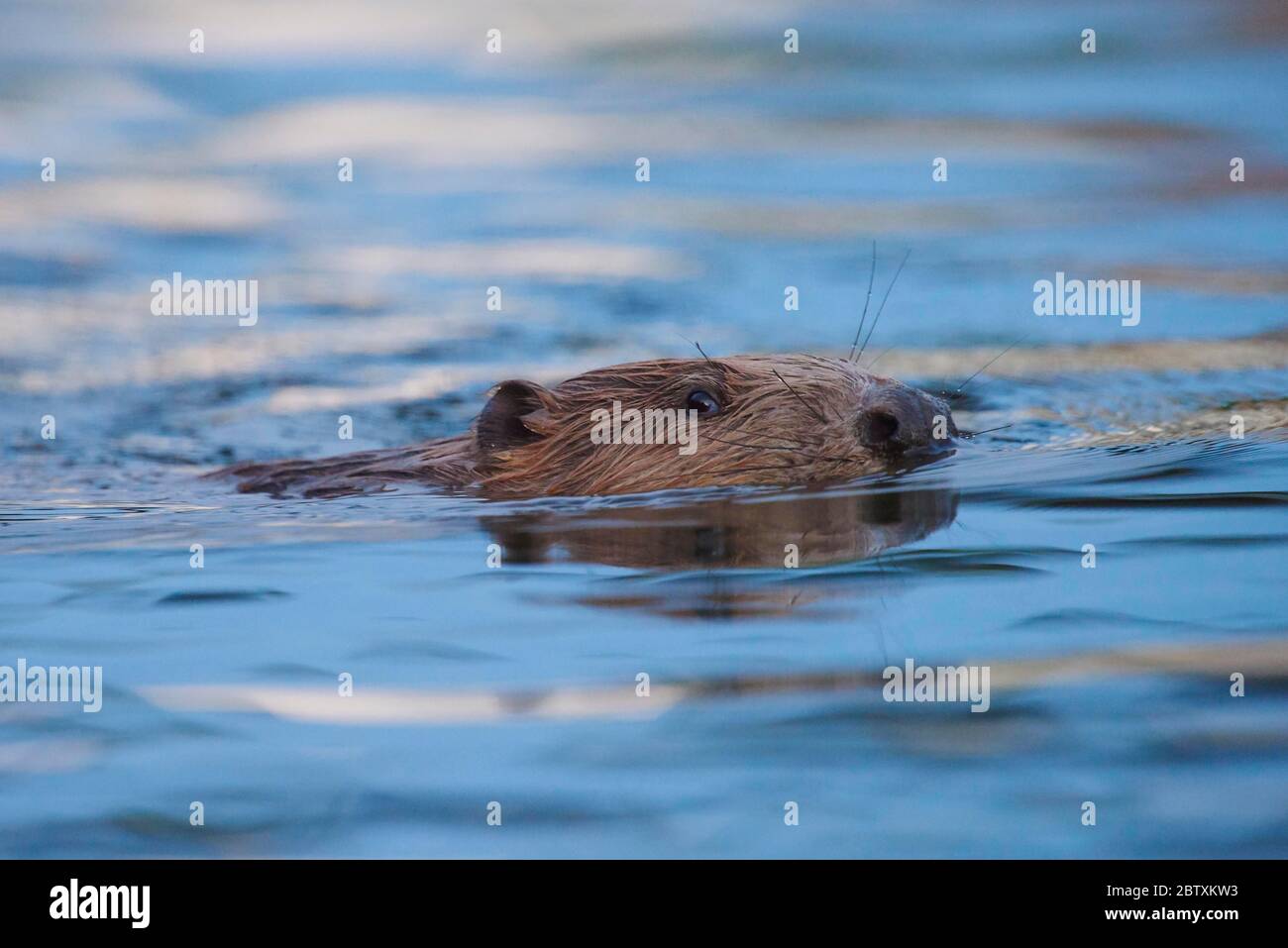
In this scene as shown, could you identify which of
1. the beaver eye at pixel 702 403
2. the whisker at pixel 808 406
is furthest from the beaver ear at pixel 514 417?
the whisker at pixel 808 406

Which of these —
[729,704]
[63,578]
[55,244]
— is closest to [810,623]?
[729,704]

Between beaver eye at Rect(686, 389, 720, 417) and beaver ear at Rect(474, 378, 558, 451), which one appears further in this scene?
beaver ear at Rect(474, 378, 558, 451)

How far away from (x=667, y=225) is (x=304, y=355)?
3.50 m

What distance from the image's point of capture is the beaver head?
616cm

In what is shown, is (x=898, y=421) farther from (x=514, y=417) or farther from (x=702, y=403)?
(x=514, y=417)

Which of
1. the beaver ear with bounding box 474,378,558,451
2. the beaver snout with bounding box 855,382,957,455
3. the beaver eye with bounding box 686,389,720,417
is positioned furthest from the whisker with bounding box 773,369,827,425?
the beaver ear with bounding box 474,378,558,451

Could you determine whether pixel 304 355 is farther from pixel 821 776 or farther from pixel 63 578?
pixel 821 776

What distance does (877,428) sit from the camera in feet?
20.0

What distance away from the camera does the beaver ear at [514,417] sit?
22.2 feet

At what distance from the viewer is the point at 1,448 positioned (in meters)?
9.39

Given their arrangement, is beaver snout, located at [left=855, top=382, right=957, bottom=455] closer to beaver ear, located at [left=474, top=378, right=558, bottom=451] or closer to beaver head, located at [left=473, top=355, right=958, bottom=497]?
beaver head, located at [left=473, top=355, right=958, bottom=497]

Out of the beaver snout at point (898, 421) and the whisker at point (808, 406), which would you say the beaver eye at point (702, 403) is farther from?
the beaver snout at point (898, 421)

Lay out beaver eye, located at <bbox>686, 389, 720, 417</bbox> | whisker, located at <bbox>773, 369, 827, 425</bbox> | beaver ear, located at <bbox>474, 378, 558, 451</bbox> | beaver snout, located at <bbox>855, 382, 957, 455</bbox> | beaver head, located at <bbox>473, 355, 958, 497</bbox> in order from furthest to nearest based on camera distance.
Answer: beaver ear, located at <bbox>474, 378, 558, 451</bbox> → beaver eye, located at <bbox>686, 389, 720, 417</bbox> → whisker, located at <bbox>773, 369, 827, 425</bbox> → beaver head, located at <bbox>473, 355, 958, 497</bbox> → beaver snout, located at <bbox>855, 382, 957, 455</bbox>

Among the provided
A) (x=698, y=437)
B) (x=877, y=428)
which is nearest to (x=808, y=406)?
(x=877, y=428)
